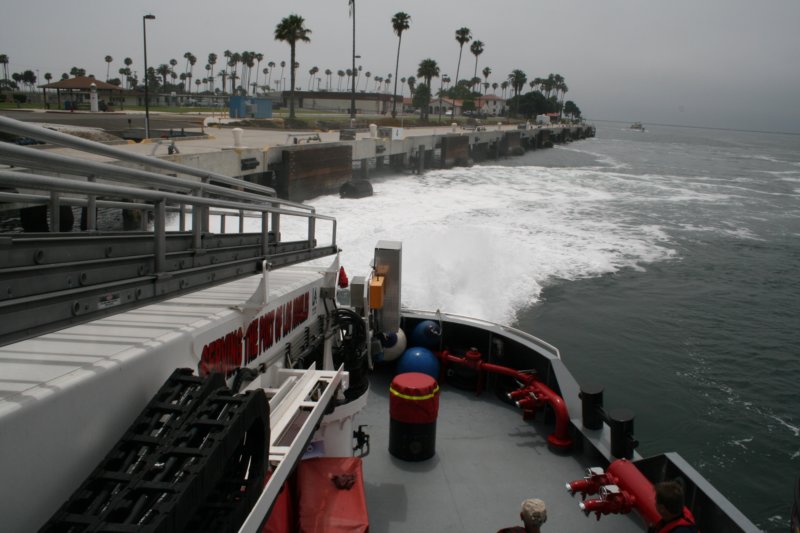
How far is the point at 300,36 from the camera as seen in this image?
5822 centimetres

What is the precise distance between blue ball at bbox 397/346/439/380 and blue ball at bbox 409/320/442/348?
1.39ft

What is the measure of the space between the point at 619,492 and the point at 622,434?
853mm

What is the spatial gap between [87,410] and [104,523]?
618 millimetres

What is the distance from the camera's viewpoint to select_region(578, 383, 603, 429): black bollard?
20.8 ft

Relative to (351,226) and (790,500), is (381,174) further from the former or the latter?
(790,500)

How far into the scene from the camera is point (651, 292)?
19375mm

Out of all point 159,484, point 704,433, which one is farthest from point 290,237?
point 159,484

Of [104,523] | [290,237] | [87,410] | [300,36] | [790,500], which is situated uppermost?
[300,36]

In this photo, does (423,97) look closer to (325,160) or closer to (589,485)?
(325,160)

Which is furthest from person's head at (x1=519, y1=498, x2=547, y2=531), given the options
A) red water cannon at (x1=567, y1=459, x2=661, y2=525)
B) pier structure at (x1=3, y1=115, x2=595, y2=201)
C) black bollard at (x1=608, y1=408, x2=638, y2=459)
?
pier structure at (x1=3, y1=115, x2=595, y2=201)

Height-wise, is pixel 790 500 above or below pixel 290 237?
below

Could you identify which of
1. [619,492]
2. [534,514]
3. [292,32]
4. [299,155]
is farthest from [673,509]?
[292,32]

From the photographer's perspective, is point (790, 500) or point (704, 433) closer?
point (790, 500)

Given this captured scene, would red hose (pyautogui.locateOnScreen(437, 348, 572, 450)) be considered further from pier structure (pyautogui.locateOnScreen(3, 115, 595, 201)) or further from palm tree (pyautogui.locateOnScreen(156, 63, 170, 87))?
palm tree (pyautogui.locateOnScreen(156, 63, 170, 87))
